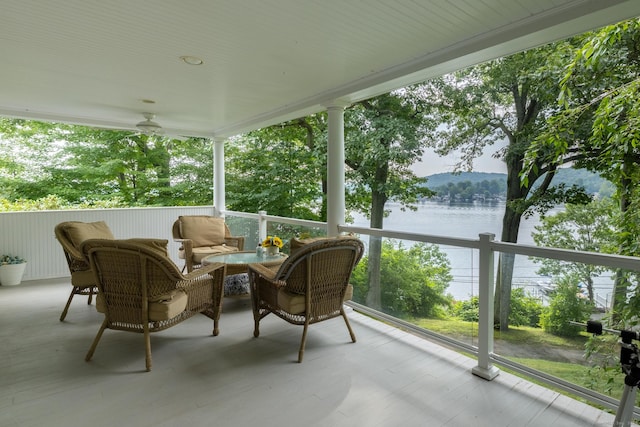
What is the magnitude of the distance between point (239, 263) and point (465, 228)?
479 centimetres

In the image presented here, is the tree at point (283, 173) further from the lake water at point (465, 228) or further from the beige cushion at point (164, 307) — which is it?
the beige cushion at point (164, 307)

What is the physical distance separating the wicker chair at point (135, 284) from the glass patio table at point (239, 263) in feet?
3.41

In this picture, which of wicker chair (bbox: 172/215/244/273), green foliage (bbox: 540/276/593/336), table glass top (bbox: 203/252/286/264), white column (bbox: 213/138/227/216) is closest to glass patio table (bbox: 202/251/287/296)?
table glass top (bbox: 203/252/286/264)

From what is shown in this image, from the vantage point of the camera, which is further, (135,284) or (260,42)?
(260,42)

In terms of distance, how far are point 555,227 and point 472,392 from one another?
4.70 metres

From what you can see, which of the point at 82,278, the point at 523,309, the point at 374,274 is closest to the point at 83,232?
the point at 82,278

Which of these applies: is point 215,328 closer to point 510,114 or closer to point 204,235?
point 204,235

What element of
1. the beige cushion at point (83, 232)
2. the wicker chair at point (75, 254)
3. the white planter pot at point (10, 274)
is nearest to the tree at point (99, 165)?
the white planter pot at point (10, 274)

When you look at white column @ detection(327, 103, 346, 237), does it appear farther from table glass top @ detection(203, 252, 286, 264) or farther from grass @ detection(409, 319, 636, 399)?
grass @ detection(409, 319, 636, 399)

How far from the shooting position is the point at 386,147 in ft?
24.3

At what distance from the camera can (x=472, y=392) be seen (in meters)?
2.39

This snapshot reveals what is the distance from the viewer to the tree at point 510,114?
552 cm

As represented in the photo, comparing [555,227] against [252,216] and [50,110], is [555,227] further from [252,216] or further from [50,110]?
[50,110]

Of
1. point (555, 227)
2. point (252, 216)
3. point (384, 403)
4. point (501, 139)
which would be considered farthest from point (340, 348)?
point (501, 139)
